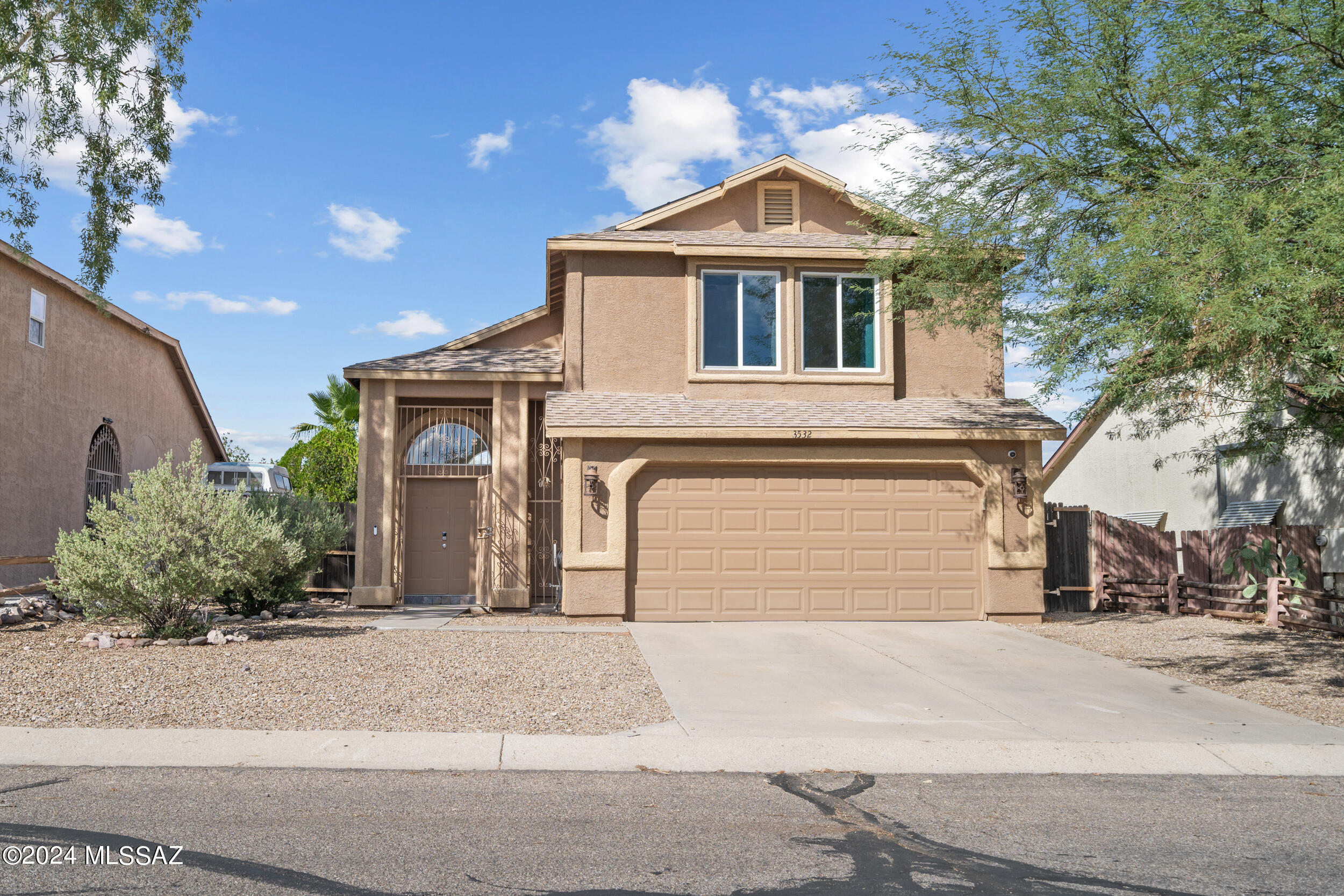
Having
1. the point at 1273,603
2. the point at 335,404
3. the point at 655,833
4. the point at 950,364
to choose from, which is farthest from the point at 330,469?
the point at 655,833

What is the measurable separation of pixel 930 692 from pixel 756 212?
9452 millimetres

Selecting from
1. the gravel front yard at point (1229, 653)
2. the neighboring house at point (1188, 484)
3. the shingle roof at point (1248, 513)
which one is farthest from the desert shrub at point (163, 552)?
the shingle roof at point (1248, 513)

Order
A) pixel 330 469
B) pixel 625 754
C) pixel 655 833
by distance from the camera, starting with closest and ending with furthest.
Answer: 1. pixel 655 833
2. pixel 625 754
3. pixel 330 469

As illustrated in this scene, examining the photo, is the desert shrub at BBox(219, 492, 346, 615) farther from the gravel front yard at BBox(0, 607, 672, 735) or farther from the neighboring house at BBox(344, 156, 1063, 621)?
the gravel front yard at BBox(0, 607, 672, 735)

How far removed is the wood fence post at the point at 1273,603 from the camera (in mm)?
14727

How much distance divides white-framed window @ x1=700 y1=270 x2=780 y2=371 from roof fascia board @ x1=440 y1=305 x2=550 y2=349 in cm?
368

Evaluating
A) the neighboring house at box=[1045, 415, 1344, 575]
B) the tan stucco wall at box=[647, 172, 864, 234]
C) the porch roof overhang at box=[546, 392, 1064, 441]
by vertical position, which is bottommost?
the neighboring house at box=[1045, 415, 1344, 575]

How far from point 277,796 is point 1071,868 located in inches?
179

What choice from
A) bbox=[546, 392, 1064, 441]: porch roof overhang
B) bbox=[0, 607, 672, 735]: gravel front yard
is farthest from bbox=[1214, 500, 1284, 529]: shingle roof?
bbox=[0, 607, 672, 735]: gravel front yard

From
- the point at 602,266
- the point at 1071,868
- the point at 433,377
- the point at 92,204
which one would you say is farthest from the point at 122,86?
the point at 1071,868

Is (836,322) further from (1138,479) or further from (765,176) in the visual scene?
Answer: (1138,479)

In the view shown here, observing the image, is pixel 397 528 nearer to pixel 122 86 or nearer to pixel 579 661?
pixel 579 661

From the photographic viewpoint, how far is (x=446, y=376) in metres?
15.7

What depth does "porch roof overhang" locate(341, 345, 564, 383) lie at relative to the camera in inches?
615
